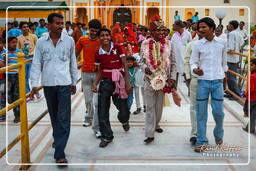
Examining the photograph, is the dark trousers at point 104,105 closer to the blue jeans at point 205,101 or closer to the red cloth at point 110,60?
the red cloth at point 110,60

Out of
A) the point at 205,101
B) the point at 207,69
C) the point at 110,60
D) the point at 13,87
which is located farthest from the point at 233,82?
the point at 13,87

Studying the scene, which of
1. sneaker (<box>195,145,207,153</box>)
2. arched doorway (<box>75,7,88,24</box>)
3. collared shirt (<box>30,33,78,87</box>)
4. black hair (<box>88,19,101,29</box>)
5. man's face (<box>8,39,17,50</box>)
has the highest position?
arched doorway (<box>75,7,88,24</box>)

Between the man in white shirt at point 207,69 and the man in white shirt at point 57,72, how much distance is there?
5.48 feet

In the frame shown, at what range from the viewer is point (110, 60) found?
4832 mm

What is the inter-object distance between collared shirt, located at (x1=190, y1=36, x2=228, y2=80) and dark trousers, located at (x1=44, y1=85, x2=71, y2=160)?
1715 millimetres

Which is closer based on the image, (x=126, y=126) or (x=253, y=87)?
(x=253, y=87)

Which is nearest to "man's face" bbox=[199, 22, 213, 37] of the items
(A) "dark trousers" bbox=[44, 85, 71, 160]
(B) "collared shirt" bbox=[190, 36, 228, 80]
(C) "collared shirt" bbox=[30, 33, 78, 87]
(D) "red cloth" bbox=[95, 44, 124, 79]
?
(B) "collared shirt" bbox=[190, 36, 228, 80]

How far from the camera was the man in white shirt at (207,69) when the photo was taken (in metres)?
4.41

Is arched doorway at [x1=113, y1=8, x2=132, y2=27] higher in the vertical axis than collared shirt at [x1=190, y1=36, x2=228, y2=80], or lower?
higher

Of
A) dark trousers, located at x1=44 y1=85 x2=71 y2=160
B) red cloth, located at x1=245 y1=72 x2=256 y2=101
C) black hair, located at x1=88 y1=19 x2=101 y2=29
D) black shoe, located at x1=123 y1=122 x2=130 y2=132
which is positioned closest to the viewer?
dark trousers, located at x1=44 y1=85 x2=71 y2=160

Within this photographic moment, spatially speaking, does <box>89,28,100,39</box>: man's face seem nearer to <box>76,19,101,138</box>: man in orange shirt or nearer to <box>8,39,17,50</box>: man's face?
<box>76,19,101,138</box>: man in orange shirt

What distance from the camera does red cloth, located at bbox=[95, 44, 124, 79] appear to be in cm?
482

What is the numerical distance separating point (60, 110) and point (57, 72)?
1.59 ft

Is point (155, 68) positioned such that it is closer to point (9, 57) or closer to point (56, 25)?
point (56, 25)
